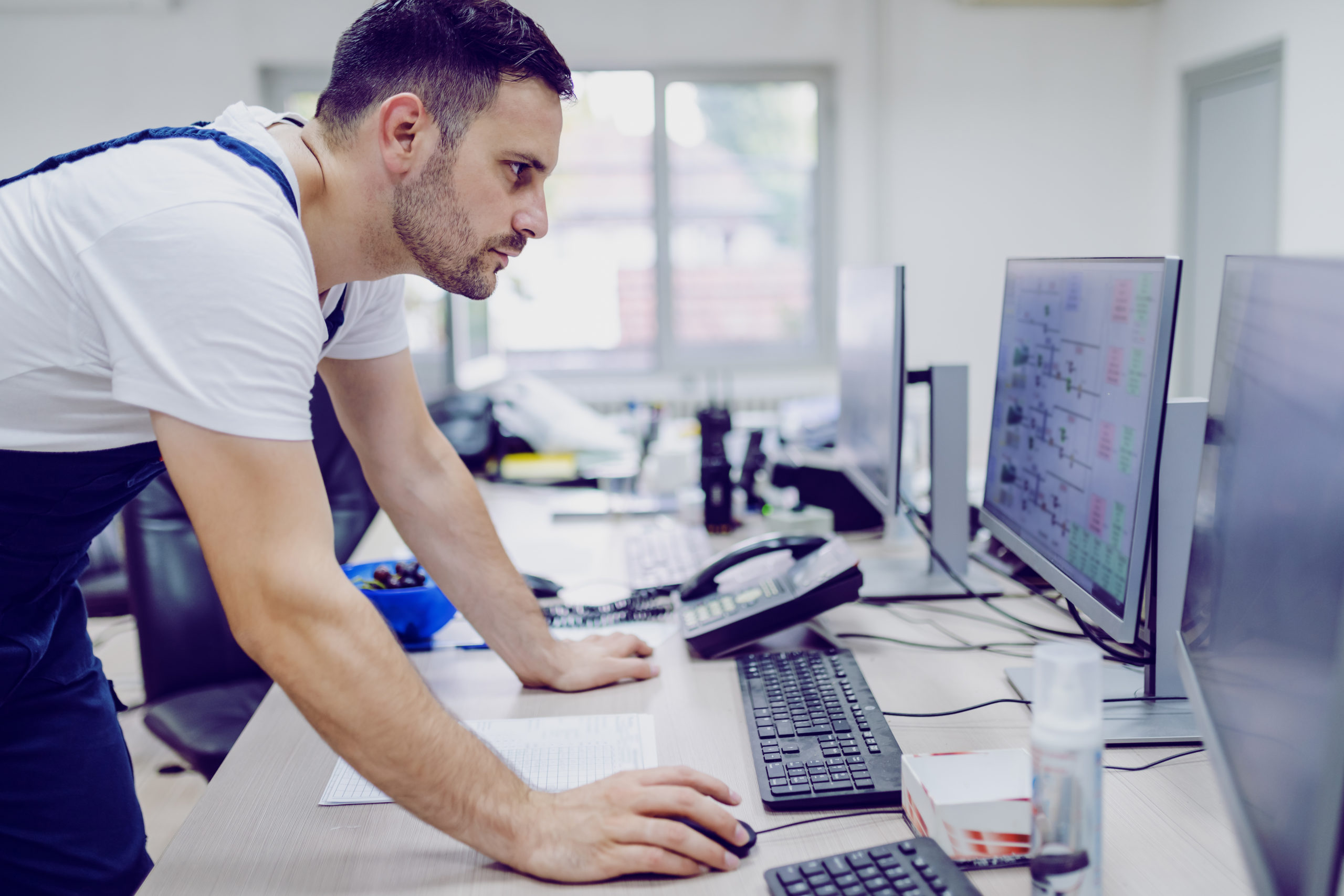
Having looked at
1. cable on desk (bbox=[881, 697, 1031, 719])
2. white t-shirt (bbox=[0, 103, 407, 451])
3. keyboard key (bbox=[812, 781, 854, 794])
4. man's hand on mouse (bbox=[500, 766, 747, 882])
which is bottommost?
cable on desk (bbox=[881, 697, 1031, 719])

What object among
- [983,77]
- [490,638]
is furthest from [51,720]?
[983,77]

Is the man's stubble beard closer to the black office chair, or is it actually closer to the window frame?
the black office chair

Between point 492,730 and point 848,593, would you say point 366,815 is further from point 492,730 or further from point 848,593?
point 848,593

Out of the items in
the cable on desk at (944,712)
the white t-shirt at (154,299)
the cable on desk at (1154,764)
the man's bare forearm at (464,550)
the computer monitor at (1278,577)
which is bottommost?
the cable on desk at (944,712)

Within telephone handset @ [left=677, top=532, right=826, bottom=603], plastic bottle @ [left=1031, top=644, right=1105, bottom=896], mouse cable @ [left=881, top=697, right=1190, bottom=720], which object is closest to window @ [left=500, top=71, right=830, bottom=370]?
telephone handset @ [left=677, top=532, right=826, bottom=603]

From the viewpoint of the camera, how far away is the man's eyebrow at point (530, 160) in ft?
3.43

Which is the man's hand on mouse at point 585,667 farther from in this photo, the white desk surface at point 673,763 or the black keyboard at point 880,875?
the black keyboard at point 880,875

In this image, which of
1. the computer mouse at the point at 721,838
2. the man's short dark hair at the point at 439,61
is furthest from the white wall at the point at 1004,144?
the computer mouse at the point at 721,838

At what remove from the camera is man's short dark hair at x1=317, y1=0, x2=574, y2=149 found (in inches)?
39.9

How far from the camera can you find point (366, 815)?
0.86 metres

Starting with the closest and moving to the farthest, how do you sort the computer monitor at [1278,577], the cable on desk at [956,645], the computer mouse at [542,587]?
the computer monitor at [1278,577] → the cable on desk at [956,645] → the computer mouse at [542,587]

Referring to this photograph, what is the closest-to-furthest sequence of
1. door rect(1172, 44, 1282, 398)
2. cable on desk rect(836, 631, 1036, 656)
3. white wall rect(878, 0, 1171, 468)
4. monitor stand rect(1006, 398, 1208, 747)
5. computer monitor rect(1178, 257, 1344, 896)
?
computer monitor rect(1178, 257, 1344, 896) → monitor stand rect(1006, 398, 1208, 747) → cable on desk rect(836, 631, 1036, 656) → door rect(1172, 44, 1282, 398) → white wall rect(878, 0, 1171, 468)

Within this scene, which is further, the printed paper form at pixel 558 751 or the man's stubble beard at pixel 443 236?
the man's stubble beard at pixel 443 236

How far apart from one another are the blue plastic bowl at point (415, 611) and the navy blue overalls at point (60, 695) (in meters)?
0.31
